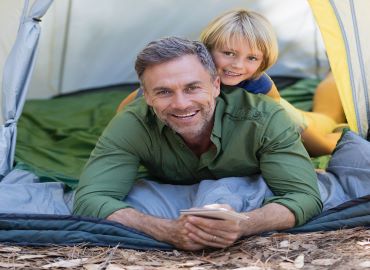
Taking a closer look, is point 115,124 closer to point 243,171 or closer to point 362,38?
point 243,171

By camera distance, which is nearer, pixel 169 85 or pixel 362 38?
pixel 169 85

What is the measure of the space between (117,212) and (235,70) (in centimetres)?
80

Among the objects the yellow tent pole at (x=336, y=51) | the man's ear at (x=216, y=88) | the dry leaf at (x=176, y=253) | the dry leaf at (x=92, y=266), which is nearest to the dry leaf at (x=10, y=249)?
the dry leaf at (x=92, y=266)

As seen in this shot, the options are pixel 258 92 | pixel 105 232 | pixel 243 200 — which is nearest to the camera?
pixel 105 232

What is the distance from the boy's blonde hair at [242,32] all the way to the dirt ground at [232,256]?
34.0 inches

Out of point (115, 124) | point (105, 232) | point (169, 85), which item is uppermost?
point (169, 85)

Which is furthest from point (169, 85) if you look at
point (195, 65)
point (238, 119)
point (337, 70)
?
point (337, 70)

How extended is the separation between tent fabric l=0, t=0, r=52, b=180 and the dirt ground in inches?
29.9

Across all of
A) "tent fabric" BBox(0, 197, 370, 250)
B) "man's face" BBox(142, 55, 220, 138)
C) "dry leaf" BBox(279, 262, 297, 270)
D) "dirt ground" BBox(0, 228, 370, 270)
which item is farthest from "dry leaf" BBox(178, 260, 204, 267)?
"man's face" BBox(142, 55, 220, 138)

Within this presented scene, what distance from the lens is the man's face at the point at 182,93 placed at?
254 centimetres

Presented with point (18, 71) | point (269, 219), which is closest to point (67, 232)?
point (269, 219)

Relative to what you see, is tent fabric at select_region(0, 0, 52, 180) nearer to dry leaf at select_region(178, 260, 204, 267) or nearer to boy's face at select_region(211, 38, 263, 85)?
boy's face at select_region(211, 38, 263, 85)

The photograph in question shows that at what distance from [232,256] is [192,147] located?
524 mm

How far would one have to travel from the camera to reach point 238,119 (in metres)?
2.68
